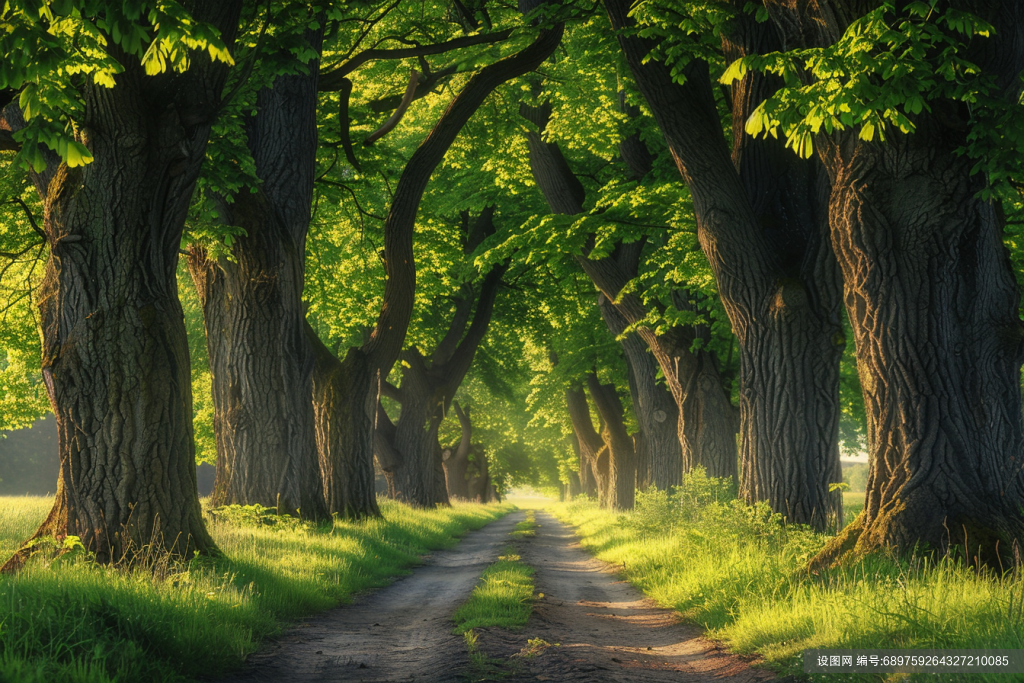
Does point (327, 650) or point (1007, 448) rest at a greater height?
point (1007, 448)

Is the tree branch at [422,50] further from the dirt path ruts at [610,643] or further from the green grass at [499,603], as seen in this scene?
the dirt path ruts at [610,643]

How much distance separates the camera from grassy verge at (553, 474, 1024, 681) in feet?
14.4

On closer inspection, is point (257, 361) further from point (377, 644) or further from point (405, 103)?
point (377, 644)

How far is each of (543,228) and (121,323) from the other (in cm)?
736

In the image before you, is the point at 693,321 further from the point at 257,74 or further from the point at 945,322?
the point at 257,74

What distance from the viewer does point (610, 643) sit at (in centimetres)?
597

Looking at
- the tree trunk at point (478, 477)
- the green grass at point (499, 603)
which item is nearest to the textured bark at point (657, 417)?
the green grass at point (499, 603)

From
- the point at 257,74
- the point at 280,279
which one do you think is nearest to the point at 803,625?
the point at 257,74

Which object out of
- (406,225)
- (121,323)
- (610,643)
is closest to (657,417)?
(406,225)

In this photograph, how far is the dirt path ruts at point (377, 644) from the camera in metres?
4.80

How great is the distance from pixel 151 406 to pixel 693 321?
949 cm

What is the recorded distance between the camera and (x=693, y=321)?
13672mm

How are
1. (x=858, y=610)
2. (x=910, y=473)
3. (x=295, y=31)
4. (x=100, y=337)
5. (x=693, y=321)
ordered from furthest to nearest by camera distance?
(x=693, y=321), (x=295, y=31), (x=100, y=337), (x=910, y=473), (x=858, y=610)

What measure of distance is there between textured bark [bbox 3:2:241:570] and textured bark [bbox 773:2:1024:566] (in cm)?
581
